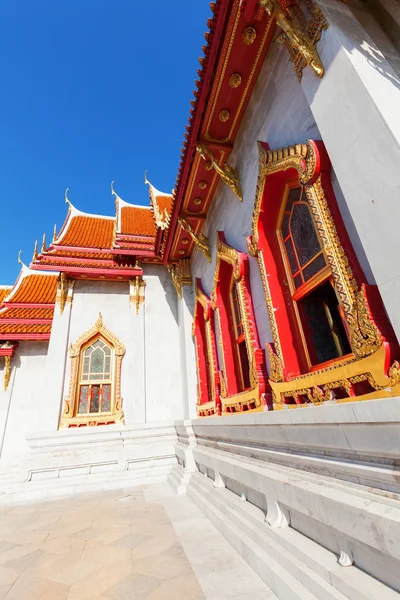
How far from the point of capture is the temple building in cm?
179

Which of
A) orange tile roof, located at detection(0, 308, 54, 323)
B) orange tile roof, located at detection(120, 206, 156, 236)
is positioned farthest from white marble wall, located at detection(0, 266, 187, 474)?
orange tile roof, located at detection(120, 206, 156, 236)

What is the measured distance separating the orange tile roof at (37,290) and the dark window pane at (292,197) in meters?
7.98

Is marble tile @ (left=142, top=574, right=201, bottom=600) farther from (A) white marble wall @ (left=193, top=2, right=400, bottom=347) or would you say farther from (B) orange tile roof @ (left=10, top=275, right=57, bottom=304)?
(B) orange tile roof @ (left=10, top=275, right=57, bottom=304)

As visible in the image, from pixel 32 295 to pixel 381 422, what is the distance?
10.0 metres

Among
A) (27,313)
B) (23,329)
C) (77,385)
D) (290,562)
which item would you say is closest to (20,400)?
(23,329)

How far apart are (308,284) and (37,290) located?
931 cm

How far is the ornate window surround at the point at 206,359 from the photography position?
215 inches

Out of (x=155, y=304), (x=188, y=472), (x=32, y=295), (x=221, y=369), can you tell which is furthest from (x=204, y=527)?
(x=32, y=295)

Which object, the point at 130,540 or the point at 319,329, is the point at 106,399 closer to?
the point at 130,540

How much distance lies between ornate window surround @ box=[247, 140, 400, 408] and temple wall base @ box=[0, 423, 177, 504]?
4312 millimetres

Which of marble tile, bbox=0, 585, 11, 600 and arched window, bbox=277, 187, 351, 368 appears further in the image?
arched window, bbox=277, 187, 351, 368

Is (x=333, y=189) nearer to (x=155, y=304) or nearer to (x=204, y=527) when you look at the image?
(x=204, y=527)

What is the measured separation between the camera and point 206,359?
664 cm

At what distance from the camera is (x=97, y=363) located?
23.8ft
